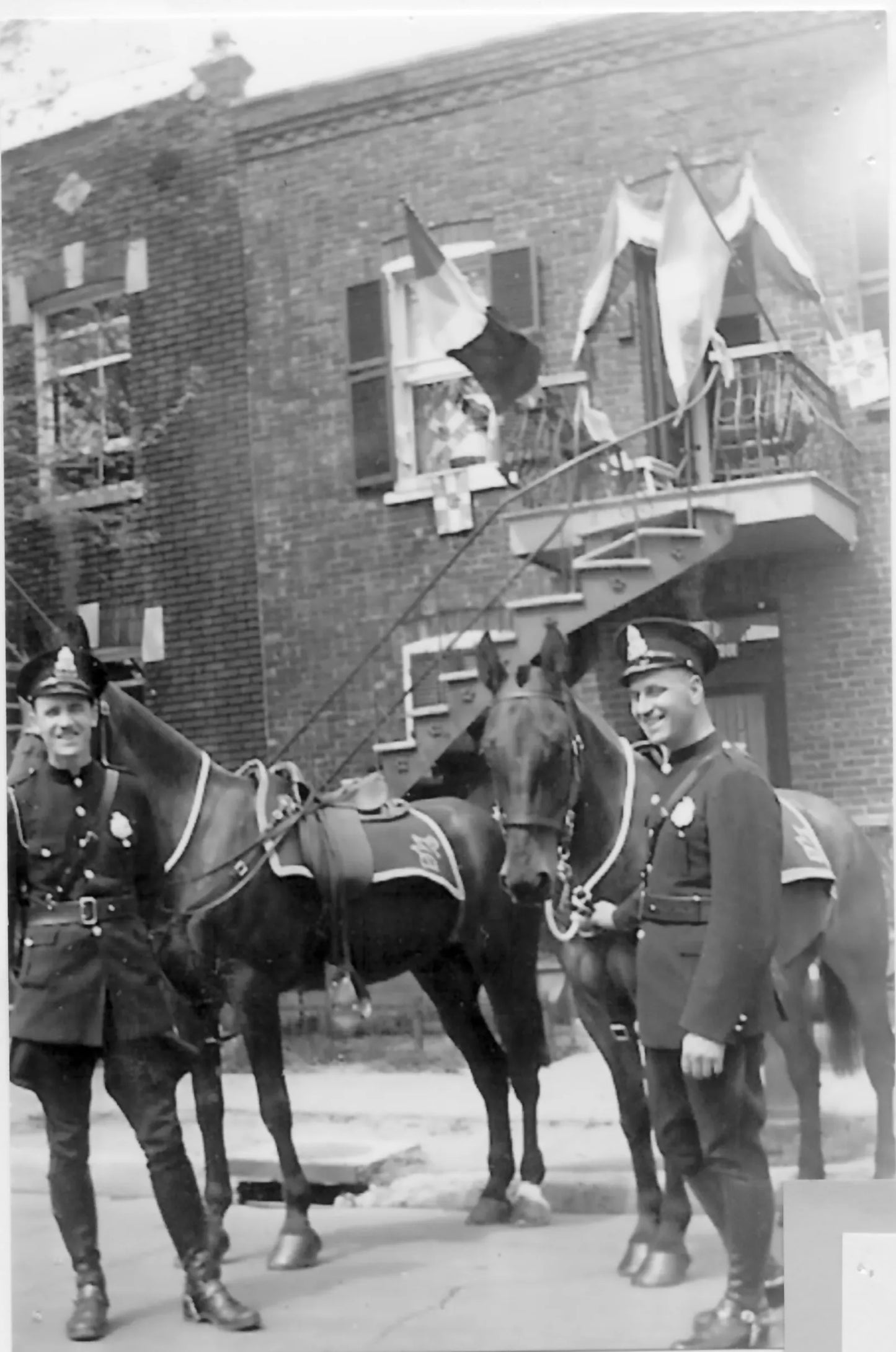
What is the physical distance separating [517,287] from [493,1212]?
Answer: 214 centimetres

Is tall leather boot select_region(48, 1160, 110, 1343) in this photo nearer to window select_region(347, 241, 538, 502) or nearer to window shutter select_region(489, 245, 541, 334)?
window select_region(347, 241, 538, 502)

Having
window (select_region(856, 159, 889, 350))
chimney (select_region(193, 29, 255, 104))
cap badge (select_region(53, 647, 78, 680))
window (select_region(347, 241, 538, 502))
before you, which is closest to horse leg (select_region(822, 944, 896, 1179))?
window (select_region(347, 241, 538, 502))

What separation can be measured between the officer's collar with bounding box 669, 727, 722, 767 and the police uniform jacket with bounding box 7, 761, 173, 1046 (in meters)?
1.22

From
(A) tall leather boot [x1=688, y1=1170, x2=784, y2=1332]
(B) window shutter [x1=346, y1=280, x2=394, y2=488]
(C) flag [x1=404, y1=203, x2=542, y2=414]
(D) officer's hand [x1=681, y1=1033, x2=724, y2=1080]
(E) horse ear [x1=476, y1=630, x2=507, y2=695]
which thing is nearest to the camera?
(D) officer's hand [x1=681, y1=1033, x2=724, y2=1080]

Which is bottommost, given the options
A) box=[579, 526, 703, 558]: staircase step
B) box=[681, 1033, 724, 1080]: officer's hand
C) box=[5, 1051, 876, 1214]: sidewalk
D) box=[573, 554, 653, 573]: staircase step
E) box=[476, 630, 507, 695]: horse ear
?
box=[5, 1051, 876, 1214]: sidewalk

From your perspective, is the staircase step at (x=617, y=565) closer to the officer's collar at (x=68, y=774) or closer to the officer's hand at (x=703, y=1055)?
the officer's hand at (x=703, y=1055)

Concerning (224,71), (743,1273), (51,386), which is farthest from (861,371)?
(743,1273)

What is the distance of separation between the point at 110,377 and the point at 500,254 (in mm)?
998

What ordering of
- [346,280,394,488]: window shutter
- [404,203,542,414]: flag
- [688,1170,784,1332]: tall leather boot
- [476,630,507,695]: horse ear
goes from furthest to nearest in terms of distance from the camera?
[346,280,394,488]: window shutter → [404,203,542,414]: flag → [476,630,507,695]: horse ear → [688,1170,784,1332]: tall leather boot

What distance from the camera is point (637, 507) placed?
339 cm

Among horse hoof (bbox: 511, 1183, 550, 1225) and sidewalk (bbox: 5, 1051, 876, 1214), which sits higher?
sidewalk (bbox: 5, 1051, 876, 1214)

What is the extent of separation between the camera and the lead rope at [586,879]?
337 centimetres

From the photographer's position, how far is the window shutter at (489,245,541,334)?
3.48 m

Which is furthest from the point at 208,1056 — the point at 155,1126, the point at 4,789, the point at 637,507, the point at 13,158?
the point at 13,158
